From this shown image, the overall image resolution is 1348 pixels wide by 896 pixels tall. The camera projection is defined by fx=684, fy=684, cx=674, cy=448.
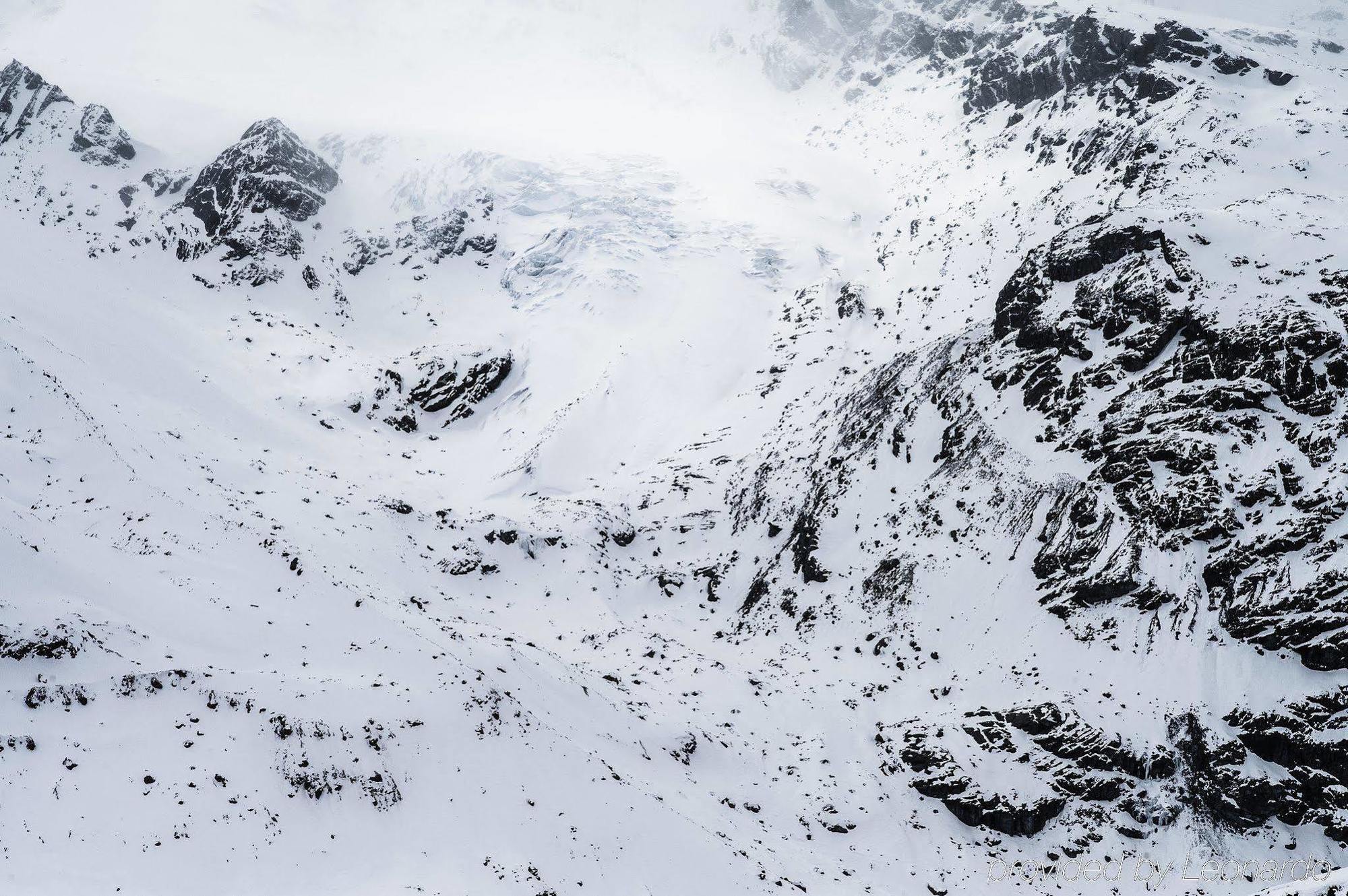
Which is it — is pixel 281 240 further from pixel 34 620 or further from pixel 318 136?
pixel 34 620

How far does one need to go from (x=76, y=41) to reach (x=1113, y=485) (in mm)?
170127

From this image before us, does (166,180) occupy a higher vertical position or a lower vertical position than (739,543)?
higher

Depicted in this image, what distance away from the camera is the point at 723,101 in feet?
380

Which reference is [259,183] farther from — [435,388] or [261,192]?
[435,388]

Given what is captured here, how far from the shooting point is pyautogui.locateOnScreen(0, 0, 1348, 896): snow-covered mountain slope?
21828mm

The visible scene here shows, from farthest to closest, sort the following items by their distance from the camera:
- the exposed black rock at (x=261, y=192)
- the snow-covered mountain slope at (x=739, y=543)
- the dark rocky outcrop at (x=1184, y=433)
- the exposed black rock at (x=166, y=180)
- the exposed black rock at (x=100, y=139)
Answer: the exposed black rock at (x=100, y=139) < the exposed black rock at (x=166, y=180) < the exposed black rock at (x=261, y=192) < the dark rocky outcrop at (x=1184, y=433) < the snow-covered mountain slope at (x=739, y=543)

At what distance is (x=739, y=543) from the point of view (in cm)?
4366

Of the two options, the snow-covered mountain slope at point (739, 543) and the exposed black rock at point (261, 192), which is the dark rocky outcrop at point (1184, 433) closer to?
the snow-covered mountain slope at point (739, 543)

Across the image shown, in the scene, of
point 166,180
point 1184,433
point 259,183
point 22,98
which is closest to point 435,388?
point 259,183

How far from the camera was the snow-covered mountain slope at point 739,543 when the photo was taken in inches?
859

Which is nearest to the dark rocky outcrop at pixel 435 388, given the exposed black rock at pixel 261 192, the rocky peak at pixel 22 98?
the exposed black rock at pixel 261 192

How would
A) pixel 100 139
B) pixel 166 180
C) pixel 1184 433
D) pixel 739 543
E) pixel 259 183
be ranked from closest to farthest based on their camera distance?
pixel 1184 433 → pixel 739 543 → pixel 259 183 → pixel 166 180 → pixel 100 139

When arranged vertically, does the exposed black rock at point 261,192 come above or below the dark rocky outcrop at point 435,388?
above

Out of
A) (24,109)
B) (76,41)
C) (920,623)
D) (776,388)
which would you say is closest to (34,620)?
(920,623)
